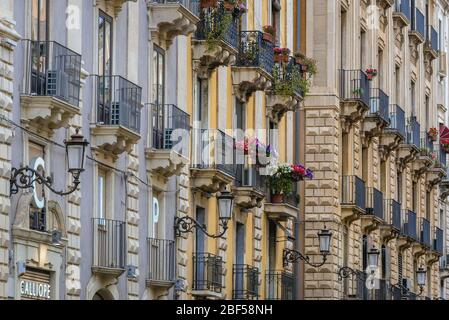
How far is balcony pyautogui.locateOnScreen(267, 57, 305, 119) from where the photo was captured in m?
45.2

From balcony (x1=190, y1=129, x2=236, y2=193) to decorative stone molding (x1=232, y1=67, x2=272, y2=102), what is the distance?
261 cm

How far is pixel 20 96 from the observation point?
2792 centimetres

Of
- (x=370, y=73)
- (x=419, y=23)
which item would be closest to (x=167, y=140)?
(x=370, y=73)

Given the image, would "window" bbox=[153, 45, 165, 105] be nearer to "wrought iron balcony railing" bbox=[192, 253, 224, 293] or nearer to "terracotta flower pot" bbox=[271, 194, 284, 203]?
"wrought iron balcony railing" bbox=[192, 253, 224, 293]

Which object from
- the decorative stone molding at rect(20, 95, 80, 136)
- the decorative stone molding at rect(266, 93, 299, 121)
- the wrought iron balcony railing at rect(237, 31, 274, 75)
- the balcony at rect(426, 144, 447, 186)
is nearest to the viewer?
the decorative stone molding at rect(20, 95, 80, 136)

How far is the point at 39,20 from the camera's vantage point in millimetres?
29062

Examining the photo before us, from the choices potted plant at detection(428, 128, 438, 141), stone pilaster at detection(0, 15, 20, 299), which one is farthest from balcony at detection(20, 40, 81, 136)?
potted plant at detection(428, 128, 438, 141)

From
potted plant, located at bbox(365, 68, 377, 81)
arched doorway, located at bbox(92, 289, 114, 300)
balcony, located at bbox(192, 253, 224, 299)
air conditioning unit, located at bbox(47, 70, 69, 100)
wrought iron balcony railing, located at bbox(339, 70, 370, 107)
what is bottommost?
arched doorway, located at bbox(92, 289, 114, 300)

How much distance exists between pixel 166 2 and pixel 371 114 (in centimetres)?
2034

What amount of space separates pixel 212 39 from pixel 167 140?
3.46 metres

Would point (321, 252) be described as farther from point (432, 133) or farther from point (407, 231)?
point (432, 133)

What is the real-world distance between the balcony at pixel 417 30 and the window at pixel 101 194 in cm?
3269
